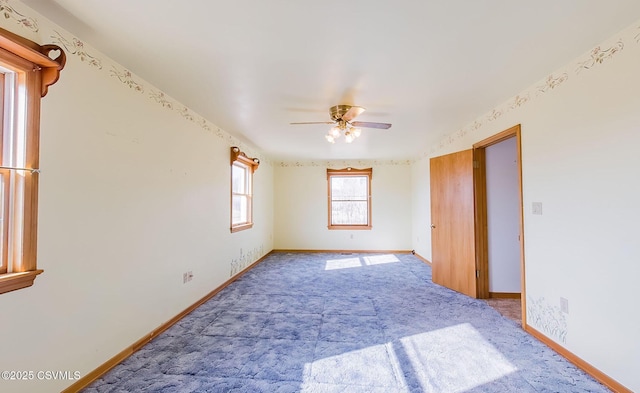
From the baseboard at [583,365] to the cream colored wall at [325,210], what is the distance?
4.17 meters

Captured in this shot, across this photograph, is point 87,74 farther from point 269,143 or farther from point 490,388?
point 490,388

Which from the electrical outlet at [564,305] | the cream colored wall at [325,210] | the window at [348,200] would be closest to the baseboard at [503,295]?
the electrical outlet at [564,305]

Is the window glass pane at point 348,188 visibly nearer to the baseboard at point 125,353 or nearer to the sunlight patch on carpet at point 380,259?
the sunlight patch on carpet at point 380,259

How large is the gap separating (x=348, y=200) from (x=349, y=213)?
1.10 feet

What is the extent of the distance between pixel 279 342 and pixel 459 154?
131 inches

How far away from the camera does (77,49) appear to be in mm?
1793

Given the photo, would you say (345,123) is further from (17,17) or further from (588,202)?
(17,17)

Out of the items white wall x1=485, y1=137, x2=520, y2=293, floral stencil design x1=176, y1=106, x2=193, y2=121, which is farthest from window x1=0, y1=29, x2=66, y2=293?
white wall x1=485, y1=137, x2=520, y2=293

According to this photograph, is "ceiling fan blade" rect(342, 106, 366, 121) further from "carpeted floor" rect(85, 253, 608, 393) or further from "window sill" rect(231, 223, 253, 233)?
"window sill" rect(231, 223, 253, 233)

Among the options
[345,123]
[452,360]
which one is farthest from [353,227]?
[452,360]

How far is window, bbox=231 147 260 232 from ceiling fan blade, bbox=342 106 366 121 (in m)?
2.34

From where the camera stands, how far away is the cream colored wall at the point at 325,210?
6.66 meters

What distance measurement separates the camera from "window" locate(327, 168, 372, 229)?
22.3ft

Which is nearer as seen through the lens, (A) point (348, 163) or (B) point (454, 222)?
(B) point (454, 222)
